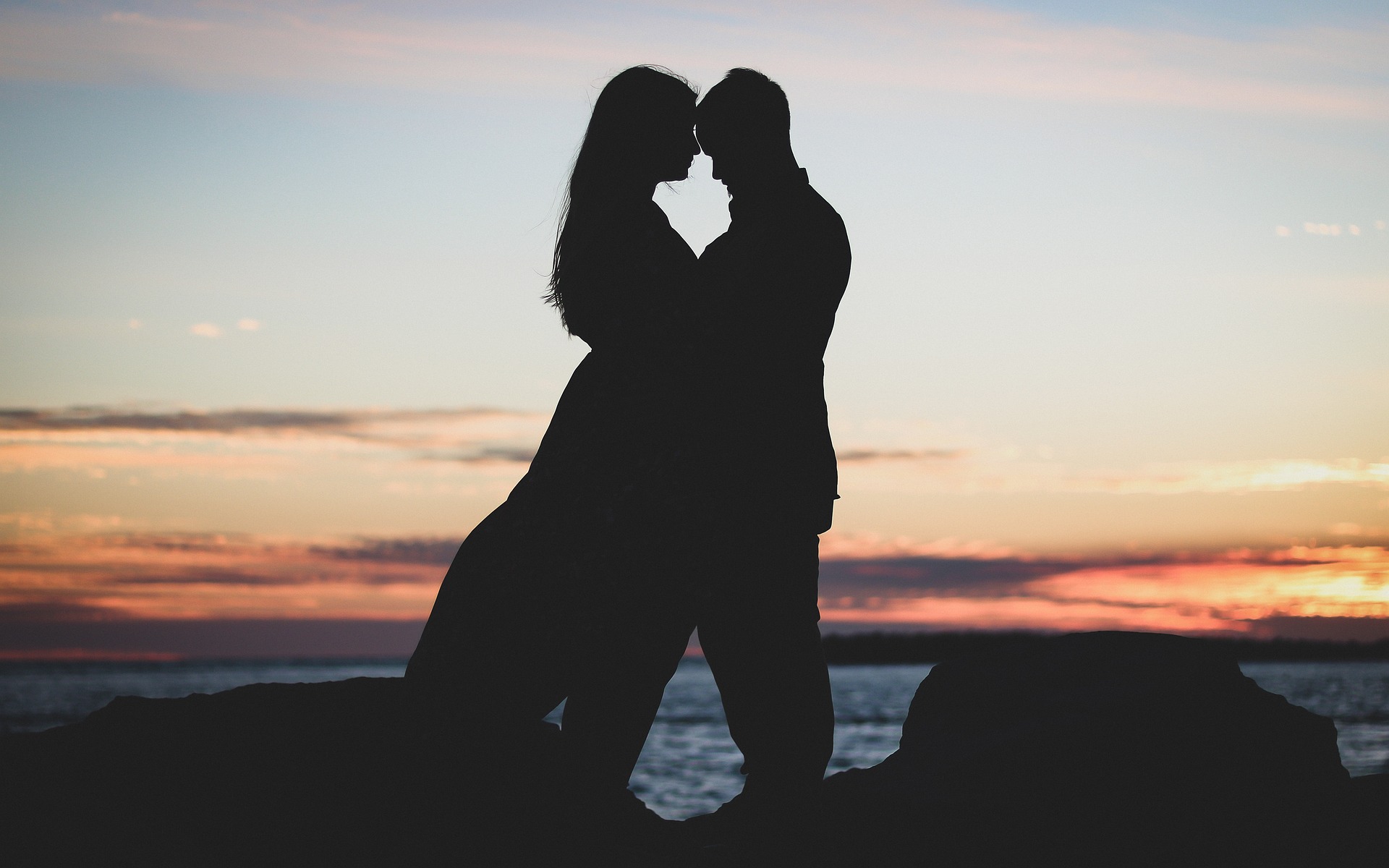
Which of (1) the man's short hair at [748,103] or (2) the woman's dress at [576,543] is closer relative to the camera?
(2) the woman's dress at [576,543]

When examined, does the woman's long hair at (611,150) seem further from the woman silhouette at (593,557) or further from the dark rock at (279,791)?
the dark rock at (279,791)

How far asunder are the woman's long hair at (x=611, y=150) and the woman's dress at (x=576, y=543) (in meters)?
0.27

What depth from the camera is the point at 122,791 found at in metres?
3.18

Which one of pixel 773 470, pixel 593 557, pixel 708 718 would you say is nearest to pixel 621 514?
pixel 593 557

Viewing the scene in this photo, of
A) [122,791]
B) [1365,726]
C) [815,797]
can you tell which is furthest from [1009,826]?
[1365,726]

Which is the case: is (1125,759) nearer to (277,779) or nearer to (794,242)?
(794,242)

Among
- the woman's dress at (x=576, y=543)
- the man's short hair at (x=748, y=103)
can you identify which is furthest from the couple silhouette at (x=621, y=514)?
the man's short hair at (x=748, y=103)

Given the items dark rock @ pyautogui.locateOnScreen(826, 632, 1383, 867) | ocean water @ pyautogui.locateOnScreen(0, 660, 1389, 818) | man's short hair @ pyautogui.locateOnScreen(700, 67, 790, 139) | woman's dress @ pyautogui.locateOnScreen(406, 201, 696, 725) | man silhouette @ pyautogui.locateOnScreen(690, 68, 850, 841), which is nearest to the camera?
woman's dress @ pyautogui.locateOnScreen(406, 201, 696, 725)

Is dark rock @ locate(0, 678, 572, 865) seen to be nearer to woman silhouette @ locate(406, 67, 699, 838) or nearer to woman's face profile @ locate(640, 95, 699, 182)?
woman silhouette @ locate(406, 67, 699, 838)

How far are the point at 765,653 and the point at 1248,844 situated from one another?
2122 mm

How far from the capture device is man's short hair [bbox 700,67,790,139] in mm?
3693

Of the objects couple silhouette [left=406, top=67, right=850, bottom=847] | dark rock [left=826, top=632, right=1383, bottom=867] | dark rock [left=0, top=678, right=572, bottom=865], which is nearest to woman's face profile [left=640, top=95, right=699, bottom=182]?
couple silhouette [left=406, top=67, right=850, bottom=847]

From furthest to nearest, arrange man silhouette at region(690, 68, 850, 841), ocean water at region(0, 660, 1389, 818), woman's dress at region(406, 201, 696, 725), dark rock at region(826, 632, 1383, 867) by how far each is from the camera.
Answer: ocean water at region(0, 660, 1389, 818)
dark rock at region(826, 632, 1383, 867)
man silhouette at region(690, 68, 850, 841)
woman's dress at region(406, 201, 696, 725)

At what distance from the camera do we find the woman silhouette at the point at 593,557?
8.92 ft
